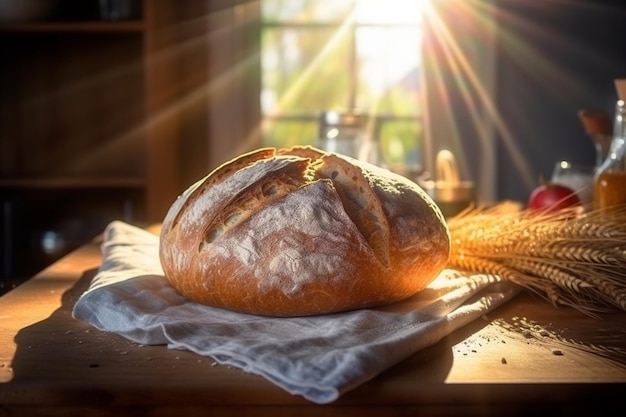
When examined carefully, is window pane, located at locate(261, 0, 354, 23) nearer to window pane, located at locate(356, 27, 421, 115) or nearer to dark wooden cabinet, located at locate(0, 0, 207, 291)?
window pane, located at locate(356, 27, 421, 115)

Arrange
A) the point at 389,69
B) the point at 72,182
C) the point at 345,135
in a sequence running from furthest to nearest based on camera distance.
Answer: the point at 389,69
the point at 72,182
the point at 345,135

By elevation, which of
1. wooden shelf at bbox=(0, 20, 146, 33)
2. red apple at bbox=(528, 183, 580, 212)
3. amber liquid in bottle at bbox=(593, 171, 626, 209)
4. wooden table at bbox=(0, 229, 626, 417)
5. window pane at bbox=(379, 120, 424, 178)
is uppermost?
wooden shelf at bbox=(0, 20, 146, 33)

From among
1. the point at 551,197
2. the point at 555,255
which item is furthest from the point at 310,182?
the point at 551,197

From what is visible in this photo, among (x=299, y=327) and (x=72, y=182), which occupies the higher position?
(x=299, y=327)

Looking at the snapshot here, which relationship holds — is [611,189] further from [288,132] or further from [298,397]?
[288,132]

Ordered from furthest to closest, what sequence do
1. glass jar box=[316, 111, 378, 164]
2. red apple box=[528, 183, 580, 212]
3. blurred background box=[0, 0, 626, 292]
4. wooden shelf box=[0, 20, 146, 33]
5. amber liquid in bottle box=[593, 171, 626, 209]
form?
1. blurred background box=[0, 0, 626, 292]
2. wooden shelf box=[0, 20, 146, 33]
3. glass jar box=[316, 111, 378, 164]
4. red apple box=[528, 183, 580, 212]
5. amber liquid in bottle box=[593, 171, 626, 209]

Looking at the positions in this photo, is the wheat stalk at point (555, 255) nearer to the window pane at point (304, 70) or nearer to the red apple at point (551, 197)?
the red apple at point (551, 197)

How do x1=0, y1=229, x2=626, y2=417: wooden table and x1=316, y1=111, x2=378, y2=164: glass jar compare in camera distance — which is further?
x1=316, y1=111, x2=378, y2=164: glass jar

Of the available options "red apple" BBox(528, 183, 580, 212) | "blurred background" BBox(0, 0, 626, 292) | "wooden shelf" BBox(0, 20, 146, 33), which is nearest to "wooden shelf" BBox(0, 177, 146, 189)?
"blurred background" BBox(0, 0, 626, 292)
